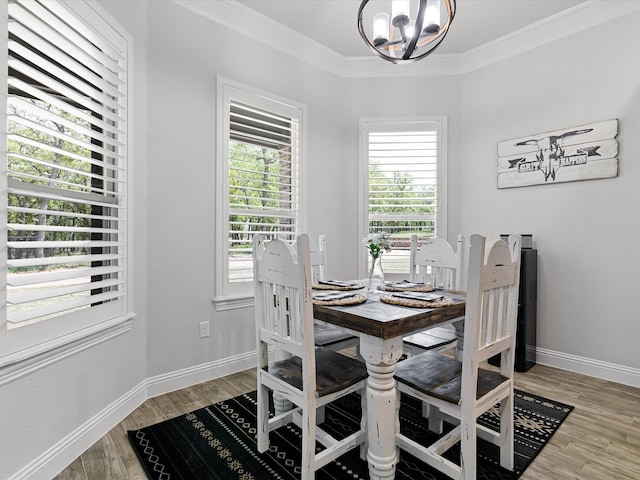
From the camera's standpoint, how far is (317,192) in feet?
12.0

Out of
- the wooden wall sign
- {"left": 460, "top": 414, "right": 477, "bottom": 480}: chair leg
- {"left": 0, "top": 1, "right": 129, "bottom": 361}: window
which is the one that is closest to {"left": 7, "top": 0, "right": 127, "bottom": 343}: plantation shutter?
{"left": 0, "top": 1, "right": 129, "bottom": 361}: window

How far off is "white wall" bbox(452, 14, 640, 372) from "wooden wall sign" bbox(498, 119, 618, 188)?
6 cm

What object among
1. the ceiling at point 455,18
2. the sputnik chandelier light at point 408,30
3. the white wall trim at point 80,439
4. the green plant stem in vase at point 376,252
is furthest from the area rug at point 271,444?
the ceiling at point 455,18

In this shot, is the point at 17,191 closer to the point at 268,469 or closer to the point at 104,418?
the point at 104,418

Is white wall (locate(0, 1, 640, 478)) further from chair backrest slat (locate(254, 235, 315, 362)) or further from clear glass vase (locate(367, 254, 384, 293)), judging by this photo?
clear glass vase (locate(367, 254, 384, 293))

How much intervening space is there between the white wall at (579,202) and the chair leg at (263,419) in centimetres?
264

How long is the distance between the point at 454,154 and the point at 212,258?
2.69 meters

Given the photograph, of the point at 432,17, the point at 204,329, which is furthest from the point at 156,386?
the point at 432,17

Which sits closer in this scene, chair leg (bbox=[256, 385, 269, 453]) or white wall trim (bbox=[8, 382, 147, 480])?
white wall trim (bbox=[8, 382, 147, 480])

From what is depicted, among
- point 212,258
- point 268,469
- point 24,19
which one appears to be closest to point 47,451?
point 268,469

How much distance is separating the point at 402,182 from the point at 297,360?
8.20 ft

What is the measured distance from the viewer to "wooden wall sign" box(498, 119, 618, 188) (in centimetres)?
285

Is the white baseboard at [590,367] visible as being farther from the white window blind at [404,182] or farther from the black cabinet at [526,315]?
the white window blind at [404,182]

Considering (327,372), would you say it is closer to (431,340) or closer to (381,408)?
(381,408)
